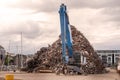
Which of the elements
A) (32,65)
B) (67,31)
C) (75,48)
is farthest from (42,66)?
(67,31)

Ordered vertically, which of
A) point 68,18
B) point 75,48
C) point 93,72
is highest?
point 68,18

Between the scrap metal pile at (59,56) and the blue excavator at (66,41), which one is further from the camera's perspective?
the scrap metal pile at (59,56)

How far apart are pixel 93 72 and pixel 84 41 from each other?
18859 millimetres

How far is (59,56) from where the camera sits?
124m

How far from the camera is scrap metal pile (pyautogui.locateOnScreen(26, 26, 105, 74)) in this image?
11925cm

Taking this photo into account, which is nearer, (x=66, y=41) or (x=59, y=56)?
(x=66, y=41)

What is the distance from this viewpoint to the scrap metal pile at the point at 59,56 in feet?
391

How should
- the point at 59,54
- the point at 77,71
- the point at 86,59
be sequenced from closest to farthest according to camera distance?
→ the point at 77,71 → the point at 86,59 → the point at 59,54

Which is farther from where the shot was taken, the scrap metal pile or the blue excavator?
the scrap metal pile

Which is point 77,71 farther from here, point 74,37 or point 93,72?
point 74,37

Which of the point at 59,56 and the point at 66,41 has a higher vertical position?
the point at 66,41

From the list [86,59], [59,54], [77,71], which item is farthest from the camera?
[59,54]

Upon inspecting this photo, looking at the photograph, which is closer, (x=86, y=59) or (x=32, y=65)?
(x=86, y=59)

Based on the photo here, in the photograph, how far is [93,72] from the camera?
112 metres
